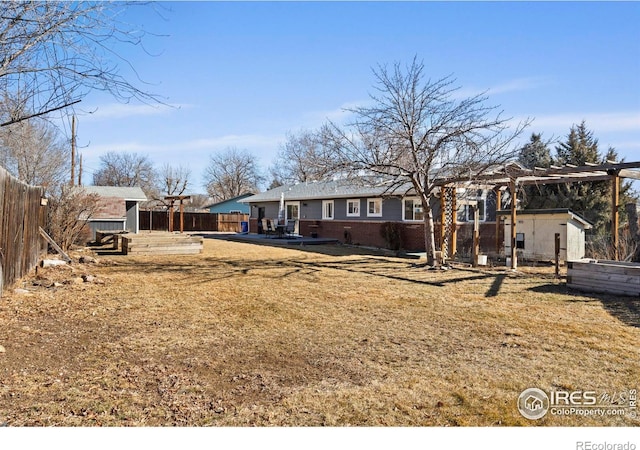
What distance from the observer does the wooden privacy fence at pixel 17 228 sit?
6.42m

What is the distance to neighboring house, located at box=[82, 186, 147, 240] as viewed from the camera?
22.1 m

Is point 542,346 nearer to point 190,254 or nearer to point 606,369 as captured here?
point 606,369

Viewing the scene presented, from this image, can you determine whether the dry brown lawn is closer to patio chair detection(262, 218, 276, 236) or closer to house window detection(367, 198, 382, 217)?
house window detection(367, 198, 382, 217)

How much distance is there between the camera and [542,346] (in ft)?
16.0

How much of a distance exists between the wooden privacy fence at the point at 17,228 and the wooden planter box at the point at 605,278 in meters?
10.1

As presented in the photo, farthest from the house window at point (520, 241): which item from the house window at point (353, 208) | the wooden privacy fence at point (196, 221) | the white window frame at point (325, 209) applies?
the wooden privacy fence at point (196, 221)

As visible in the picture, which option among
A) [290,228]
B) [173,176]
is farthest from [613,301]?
[173,176]

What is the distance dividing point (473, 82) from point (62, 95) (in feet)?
33.2

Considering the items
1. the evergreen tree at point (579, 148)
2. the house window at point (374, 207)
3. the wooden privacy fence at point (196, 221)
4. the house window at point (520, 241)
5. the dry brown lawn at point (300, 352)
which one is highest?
the evergreen tree at point (579, 148)

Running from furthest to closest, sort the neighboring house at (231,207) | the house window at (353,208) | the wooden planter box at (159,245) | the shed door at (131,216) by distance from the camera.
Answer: the neighboring house at (231,207) < the shed door at (131,216) < the house window at (353,208) < the wooden planter box at (159,245)

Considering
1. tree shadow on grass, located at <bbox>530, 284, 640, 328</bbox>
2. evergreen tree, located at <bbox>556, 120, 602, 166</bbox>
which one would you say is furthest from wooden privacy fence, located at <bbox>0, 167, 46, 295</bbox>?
evergreen tree, located at <bbox>556, 120, 602, 166</bbox>

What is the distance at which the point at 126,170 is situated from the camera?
56656mm

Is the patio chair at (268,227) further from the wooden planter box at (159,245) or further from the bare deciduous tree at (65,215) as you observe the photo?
the bare deciduous tree at (65,215)

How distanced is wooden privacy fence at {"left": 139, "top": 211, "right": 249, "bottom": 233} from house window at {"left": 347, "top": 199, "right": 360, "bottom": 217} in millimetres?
16327
